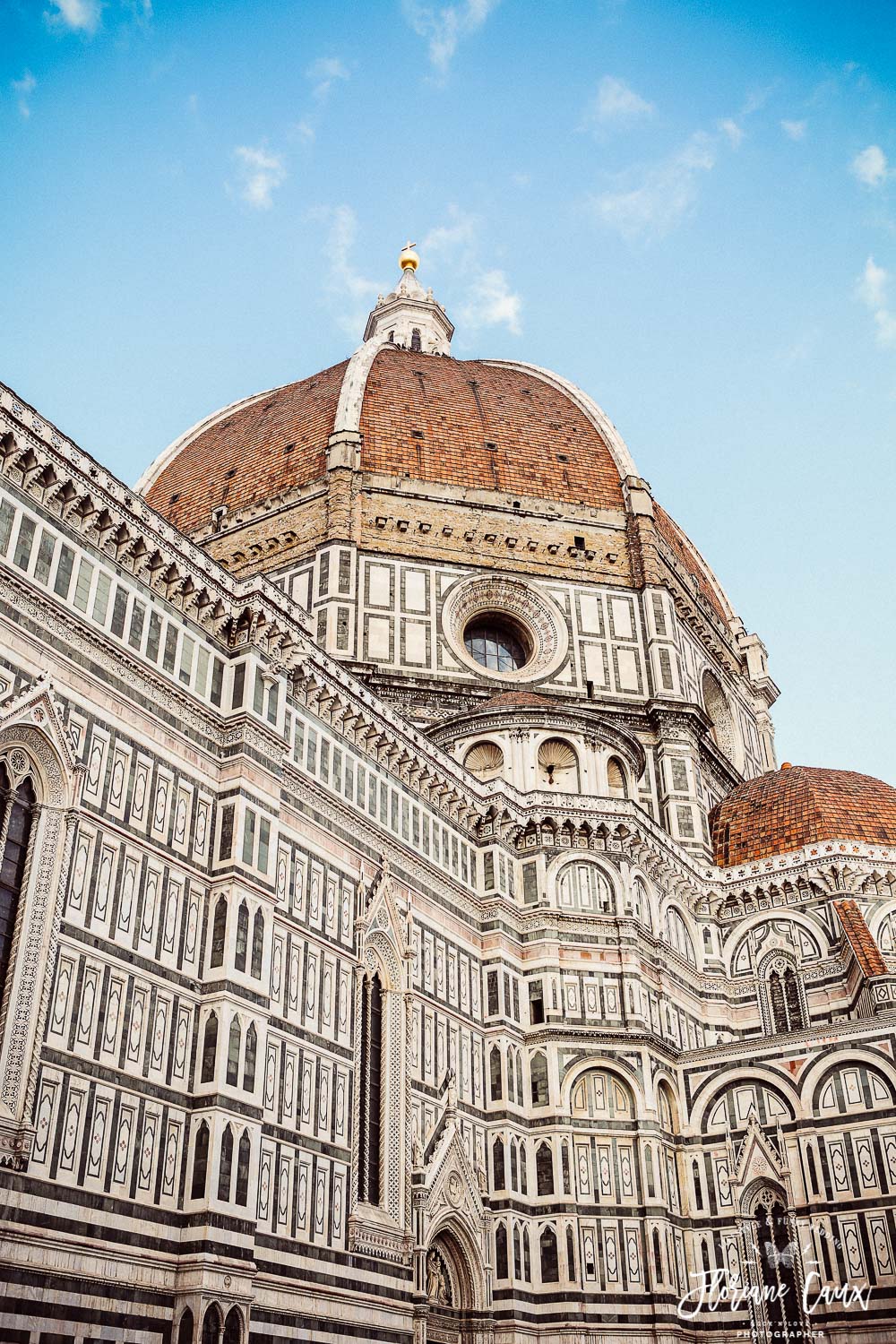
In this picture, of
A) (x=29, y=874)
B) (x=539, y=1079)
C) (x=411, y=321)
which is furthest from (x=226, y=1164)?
(x=411, y=321)

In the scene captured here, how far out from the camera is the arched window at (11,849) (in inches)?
725

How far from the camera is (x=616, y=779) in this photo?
35.0 m

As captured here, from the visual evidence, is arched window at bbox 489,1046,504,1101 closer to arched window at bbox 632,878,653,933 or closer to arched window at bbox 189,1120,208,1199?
arched window at bbox 632,878,653,933

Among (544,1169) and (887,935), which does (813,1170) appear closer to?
(544,1169)

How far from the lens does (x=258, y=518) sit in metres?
43.1

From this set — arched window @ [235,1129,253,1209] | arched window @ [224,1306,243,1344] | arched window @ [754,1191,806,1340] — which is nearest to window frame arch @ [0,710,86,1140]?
arched window @ [235,1129,253,1209]

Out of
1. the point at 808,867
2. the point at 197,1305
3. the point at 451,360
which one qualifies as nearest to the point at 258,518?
the point at 451,360

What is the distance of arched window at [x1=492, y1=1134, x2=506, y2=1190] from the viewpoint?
27.4 m

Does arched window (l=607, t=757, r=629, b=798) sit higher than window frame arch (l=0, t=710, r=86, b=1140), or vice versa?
arched window (l=607, t=757, r=629, b=798)

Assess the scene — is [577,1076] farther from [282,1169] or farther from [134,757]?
[134,757]

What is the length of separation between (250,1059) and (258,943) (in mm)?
1967

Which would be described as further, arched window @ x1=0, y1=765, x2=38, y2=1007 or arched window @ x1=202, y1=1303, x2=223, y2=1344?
arched window @ x1=202, y1=1303, x2=223, y2=1344

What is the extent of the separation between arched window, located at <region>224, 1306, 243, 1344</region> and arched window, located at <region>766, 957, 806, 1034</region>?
59.3ft

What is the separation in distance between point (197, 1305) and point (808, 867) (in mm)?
21630
